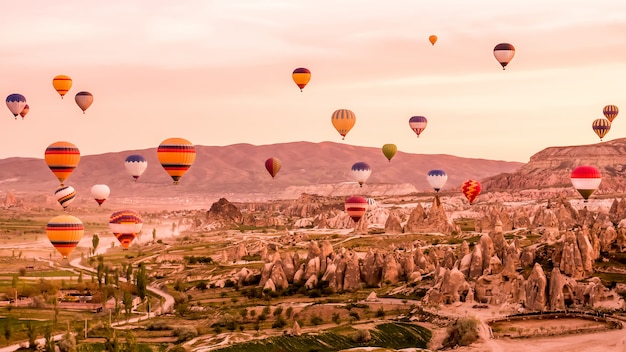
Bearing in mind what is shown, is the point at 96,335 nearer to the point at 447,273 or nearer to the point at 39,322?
the point at 39,322

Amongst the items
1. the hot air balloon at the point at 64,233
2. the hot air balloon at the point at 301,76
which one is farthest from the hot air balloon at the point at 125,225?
the hot air balloon at the point at 301,76

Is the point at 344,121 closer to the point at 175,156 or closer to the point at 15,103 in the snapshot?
the point at 175,156

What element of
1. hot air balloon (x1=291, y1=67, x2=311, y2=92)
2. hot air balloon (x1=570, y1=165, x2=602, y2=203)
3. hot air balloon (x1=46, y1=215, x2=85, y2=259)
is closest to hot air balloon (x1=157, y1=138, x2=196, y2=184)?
hot air balloon (x1=46, y1=215, x2=85, y2=259)

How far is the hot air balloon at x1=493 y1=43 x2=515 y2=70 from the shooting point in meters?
159

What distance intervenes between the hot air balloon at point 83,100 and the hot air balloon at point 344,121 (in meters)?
48.3

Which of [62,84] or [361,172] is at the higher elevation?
[62,84]

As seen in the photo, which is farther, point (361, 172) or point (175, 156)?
point (361, 172)

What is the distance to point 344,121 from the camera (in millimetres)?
161250

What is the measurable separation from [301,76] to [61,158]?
131 feet

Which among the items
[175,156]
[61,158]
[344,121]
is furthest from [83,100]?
[175,156]

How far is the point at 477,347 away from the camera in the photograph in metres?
93.8

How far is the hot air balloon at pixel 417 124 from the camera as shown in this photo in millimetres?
185000

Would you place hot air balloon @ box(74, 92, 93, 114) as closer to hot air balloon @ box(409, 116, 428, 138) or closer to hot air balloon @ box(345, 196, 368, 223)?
hot air balloon @ box(345, 196, 368, 223)

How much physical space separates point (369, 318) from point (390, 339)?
10.0m
